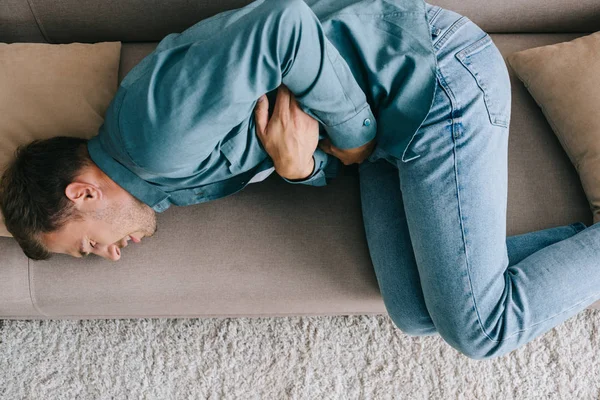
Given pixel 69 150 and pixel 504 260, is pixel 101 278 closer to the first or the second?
pixel 69 150

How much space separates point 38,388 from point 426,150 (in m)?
1.19

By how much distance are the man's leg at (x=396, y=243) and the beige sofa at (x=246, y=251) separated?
0.14 feet

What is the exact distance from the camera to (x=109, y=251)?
3.63ft

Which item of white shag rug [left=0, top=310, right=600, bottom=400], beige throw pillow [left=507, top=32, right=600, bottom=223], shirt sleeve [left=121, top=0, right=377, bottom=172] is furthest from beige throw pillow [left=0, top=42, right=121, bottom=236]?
beige throw pillow [left=507, top=32, right=600, bottom=223]

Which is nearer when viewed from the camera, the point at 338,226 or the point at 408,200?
the point at 408,200

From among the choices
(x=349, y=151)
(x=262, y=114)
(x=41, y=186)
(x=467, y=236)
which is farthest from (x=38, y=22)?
(x=467, y=236)

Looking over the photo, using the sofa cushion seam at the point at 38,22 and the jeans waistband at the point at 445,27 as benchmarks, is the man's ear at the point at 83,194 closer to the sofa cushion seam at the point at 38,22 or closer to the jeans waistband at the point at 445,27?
the sofa cushion seam at the point at 38,22

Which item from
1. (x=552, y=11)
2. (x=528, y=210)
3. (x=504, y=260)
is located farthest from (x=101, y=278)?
(x=552, y=11)

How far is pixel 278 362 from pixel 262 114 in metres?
0.74

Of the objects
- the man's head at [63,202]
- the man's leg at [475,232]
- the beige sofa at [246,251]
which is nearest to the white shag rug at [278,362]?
the beige sofa at [246,251]

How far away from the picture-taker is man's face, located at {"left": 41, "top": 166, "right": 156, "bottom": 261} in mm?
1014

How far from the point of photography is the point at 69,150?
102 centimetres

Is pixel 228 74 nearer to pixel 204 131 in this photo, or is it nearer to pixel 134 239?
pixel 204 131

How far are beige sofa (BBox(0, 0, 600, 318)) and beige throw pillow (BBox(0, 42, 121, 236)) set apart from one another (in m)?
0.13
